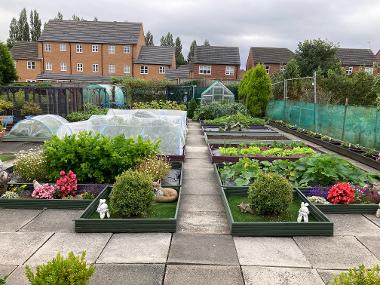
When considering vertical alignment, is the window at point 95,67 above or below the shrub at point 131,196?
above

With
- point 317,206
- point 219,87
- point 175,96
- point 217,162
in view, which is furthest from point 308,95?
point 317,206

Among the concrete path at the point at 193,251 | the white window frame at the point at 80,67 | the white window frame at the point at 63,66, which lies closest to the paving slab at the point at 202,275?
the concrete path at the point at 193,251

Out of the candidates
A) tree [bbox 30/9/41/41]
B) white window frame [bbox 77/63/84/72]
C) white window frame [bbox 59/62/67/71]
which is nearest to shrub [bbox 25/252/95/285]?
white window frame [bbox 77/63/84/72]

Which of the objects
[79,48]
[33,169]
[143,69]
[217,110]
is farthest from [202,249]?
[79,48]

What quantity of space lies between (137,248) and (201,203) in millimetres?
2136

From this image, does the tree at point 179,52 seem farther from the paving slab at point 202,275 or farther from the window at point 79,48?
the paving slab at point 202,275

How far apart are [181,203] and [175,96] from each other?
21148 millimetres

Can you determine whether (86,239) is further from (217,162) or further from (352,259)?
(217,162)

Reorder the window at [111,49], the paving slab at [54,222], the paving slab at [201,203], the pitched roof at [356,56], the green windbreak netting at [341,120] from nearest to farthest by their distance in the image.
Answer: the paving slab at [54,222] → the paving slab at [201,203] → the green windbreak netting at [341,120] → the window at [111,49] → the pitched roof at [356,56]

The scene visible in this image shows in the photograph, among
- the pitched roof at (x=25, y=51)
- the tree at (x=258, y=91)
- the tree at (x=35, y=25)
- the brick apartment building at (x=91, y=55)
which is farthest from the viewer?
the tree at (x=35, y=25)

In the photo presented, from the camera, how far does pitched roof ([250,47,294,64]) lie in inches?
1948

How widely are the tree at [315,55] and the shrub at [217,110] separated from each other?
17483mm

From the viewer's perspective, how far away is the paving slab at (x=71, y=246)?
4.23 meters

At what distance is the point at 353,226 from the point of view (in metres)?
5.38
